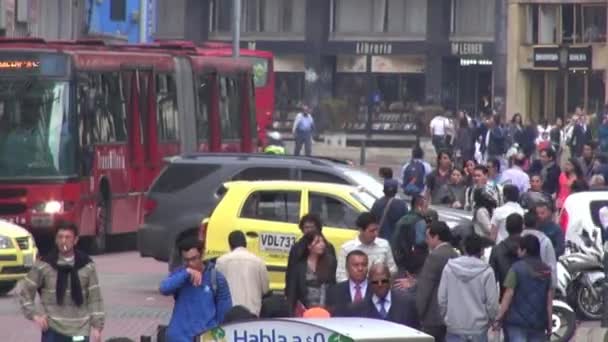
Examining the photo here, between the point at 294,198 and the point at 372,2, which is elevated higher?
the point at 372,2

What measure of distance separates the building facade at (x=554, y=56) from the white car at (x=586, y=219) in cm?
4490

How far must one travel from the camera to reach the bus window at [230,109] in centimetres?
3534

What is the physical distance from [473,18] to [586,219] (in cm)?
5771

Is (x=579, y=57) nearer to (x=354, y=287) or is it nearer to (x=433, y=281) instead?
(x=433, y=281)

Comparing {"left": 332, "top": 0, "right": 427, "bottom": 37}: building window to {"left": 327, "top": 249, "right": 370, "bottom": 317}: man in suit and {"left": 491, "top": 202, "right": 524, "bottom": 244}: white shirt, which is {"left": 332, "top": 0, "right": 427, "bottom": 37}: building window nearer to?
{"left": 491, "top": 202, "right": 524, "bottom": 244}: white shirt

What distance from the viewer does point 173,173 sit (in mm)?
24797

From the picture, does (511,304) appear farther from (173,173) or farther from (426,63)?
(426,63)

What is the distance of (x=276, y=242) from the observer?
21.5 m

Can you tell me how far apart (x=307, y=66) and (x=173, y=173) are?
186 feet

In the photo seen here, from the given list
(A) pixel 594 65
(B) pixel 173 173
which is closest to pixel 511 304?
(B) pixel 173 173

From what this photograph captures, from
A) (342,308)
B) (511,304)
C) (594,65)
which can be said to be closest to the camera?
(342,308)

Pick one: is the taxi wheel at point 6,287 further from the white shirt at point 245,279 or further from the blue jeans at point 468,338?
the blue jeans at point 468,338

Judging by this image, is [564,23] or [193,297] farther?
[564,23]

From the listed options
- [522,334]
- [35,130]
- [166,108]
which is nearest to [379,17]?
[166,108]
